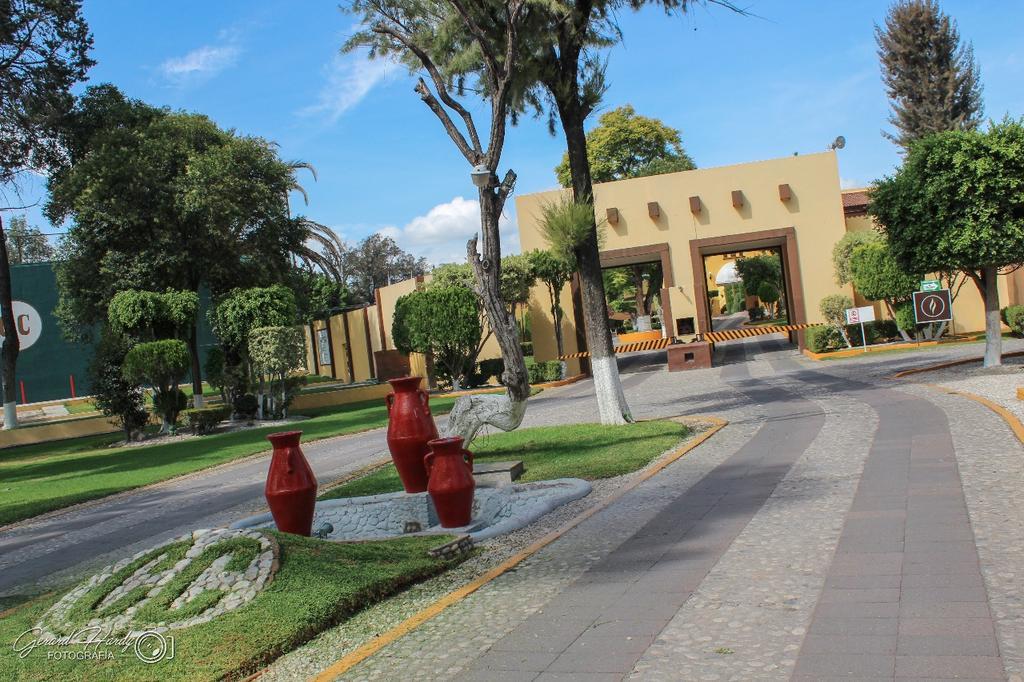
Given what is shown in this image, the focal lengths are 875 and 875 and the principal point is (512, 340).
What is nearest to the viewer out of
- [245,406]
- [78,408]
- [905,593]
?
[905,593]

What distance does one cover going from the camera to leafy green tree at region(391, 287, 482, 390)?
2839 centimetres

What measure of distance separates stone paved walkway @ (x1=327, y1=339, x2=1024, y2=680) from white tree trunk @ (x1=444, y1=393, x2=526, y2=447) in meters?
1.98

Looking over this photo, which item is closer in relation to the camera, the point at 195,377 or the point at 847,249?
the point at 195,377

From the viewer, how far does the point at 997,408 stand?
11.4m

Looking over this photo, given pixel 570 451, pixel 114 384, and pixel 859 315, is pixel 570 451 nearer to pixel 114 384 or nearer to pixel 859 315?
pixel 114 384

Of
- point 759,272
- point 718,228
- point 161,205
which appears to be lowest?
point 759,272

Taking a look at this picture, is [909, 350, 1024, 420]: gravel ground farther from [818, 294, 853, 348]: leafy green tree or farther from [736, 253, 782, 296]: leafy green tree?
[736, 253, 782, 296]: leafy green tree

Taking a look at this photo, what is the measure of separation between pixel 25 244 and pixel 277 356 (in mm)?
50715

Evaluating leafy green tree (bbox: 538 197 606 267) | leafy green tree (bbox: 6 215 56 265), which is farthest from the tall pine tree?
leafy green tree (bbox: 6 215 56 265)

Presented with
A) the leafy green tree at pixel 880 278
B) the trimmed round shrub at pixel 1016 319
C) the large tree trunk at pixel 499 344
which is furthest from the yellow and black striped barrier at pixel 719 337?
the large tree trunk at pixel 499 344

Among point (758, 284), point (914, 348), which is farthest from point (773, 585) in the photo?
point (758, 284)

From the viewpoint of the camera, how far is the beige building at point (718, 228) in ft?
98.8

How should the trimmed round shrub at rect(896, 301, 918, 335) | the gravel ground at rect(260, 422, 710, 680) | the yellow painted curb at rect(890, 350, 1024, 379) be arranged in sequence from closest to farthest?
the gravel ground at rect(260, 422, 710, 680) → the yellow painted curb at rect(890, 350, 1024, 379) → the trimmed round shrub at rect(896, 301, 918, 335)

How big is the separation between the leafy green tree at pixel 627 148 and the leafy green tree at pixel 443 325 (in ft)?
87.1
